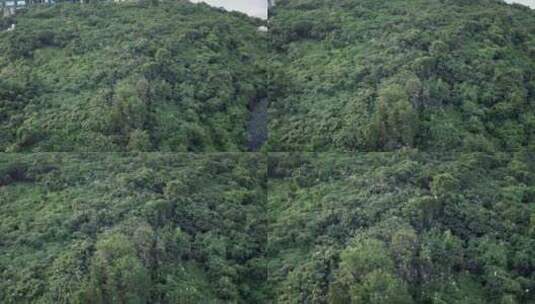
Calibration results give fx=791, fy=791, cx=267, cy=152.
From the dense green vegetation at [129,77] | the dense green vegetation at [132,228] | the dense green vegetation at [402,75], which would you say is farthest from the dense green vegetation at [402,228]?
the dense green vegetation at [129,77]

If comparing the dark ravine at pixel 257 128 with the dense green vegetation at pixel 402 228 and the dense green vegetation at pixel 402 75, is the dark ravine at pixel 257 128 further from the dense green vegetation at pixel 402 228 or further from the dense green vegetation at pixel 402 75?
the dense green vegetation at pixel 402 228

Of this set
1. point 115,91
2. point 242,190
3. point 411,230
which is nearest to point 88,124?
point 115,91

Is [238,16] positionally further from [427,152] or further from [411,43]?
[427,152]

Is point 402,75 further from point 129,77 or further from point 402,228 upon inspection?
point 129,77

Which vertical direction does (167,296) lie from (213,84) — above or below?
below

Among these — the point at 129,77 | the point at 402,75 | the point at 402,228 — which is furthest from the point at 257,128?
the point at 402,228

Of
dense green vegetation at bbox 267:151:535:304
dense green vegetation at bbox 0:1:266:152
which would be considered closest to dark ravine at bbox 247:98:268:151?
dense green vegetation at bbox 0:1:266:152
